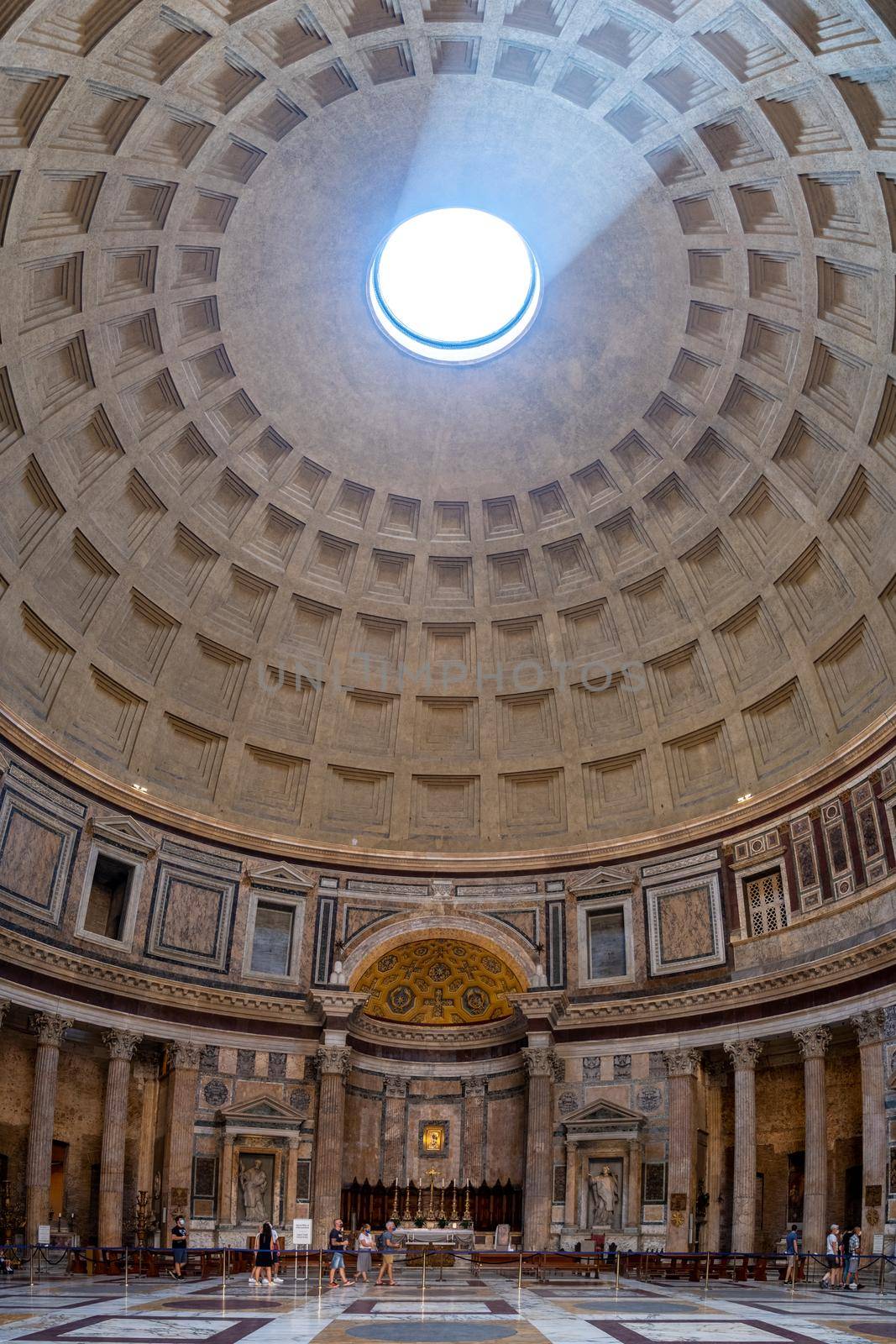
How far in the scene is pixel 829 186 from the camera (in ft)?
90.6

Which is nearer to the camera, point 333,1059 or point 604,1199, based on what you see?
point 604,1199

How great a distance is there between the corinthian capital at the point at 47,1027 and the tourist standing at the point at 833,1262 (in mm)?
20260

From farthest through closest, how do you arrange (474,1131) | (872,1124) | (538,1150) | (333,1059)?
(474,1131), (333,1059), (538,1150), (872,1124)

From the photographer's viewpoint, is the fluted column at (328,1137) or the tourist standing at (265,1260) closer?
the tourist standing at (265,1260)

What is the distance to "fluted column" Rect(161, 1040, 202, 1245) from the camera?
106ft

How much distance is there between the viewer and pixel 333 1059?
116 feet

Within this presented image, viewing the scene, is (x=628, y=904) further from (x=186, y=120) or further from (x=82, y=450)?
(x=186, y=120)

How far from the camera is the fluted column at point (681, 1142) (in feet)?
105

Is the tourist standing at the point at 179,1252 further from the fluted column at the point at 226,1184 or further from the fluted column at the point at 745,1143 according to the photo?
the fluted column at the point at 745,1143

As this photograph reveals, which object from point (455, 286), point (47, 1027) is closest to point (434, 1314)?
point (47, 1027)

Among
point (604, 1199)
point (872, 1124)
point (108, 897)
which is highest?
point (108, 897)

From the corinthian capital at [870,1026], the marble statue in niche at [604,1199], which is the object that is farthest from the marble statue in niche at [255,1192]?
the corinthian capital at [870,1026]

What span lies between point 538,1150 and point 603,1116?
2.21 meters

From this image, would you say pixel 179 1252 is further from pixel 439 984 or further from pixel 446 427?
pixel 446 427
